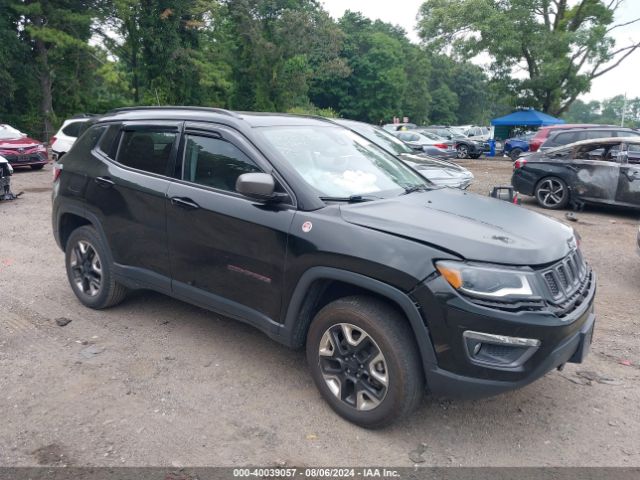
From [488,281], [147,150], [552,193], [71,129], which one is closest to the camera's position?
[488,281]

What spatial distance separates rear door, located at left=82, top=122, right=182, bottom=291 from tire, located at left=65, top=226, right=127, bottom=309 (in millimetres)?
212

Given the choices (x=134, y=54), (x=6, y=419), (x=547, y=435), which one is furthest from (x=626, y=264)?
(x=134, y=54)

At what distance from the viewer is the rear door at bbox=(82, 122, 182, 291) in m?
4.15

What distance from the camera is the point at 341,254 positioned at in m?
3.08

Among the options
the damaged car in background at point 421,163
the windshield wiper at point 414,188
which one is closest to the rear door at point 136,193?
the windshield wiper at point 414,188

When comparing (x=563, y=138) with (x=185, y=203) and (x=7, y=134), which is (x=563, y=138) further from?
(x=7, y=134)

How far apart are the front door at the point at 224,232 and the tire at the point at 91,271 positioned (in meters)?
0.98

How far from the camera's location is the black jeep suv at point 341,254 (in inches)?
110

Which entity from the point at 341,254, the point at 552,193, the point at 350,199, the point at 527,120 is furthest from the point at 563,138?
the point at 527,120

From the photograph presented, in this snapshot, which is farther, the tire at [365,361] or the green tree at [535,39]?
the green tree at [535,39]

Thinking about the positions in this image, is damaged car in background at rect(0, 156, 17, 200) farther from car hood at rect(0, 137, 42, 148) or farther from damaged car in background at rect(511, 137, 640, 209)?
damaged car in background at rect(511, 137, 640, 209)

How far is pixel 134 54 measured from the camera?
30.8 metres

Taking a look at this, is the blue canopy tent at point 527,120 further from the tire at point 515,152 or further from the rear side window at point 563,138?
the rear side window at point 563,138

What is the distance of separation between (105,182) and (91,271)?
90cm
